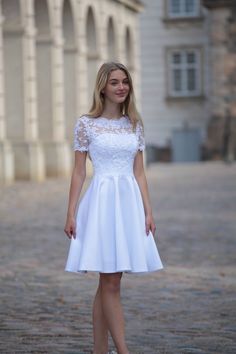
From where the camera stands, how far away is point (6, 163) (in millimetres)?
29203

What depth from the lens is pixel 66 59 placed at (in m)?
36.7

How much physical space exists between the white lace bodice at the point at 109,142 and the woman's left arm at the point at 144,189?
83 millimetres

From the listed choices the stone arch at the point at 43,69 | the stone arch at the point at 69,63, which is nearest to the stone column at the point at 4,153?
the stone arch at the point at 43,69

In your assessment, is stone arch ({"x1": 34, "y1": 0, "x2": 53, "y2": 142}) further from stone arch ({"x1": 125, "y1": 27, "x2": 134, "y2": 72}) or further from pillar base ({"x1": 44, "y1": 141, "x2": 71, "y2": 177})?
stone arch ({"x1": 125, "y1": 27, "x2": 134, "y2": 72})

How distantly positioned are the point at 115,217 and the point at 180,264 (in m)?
5.93

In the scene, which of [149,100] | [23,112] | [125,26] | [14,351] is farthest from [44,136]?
[14,351]

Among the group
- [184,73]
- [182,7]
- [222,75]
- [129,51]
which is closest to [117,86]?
[129,51]

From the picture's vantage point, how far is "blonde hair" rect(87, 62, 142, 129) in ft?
22.4

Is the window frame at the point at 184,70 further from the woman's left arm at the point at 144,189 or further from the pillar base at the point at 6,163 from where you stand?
the woman's left arm at the point at 144,189

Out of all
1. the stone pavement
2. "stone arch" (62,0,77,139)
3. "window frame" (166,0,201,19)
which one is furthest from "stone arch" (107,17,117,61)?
the stone pavement

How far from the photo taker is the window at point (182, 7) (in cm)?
5119

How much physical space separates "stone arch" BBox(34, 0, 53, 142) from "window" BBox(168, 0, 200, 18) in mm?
17993

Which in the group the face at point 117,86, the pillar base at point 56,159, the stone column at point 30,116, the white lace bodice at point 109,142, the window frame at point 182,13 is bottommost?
the pillar base at point 56,159

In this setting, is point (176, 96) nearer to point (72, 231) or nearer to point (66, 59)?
point (66, 59)
